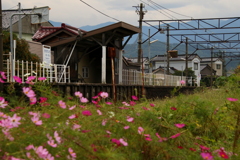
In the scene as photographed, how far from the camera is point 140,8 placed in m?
27.7

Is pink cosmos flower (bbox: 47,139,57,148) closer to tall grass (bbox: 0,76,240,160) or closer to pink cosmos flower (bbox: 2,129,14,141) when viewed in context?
tall grass (bbox: 0,76,240,160)

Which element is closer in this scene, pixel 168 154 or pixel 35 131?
pixel 35 131

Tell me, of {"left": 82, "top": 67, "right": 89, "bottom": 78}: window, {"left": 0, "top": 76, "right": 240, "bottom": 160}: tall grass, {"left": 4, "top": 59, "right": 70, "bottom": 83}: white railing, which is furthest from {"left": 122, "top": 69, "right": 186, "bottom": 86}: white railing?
{"left": 0, "top": 76, "right": 240, "bottom": 160}: tall grass

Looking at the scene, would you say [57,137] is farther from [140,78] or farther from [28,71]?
[140,78]

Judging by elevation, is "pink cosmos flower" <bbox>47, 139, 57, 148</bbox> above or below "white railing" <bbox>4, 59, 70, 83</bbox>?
below

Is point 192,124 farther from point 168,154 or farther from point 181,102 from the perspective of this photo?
point 168,154

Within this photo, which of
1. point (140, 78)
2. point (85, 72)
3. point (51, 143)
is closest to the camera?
point (51, 143)

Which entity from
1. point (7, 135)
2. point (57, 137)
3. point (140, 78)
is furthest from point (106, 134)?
point (140, 78)

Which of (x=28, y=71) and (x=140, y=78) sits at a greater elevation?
(x=28, y=71)

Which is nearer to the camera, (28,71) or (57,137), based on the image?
(57,137)

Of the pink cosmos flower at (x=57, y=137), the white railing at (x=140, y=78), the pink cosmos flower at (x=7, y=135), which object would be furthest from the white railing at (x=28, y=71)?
the white railing at (x=140, y=78)

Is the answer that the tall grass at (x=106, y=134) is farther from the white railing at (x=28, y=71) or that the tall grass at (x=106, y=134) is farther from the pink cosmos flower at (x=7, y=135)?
the white railing at (x=28, y=71)

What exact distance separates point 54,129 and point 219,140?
334 cm

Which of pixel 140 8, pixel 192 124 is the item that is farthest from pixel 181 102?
pixel 140 8
